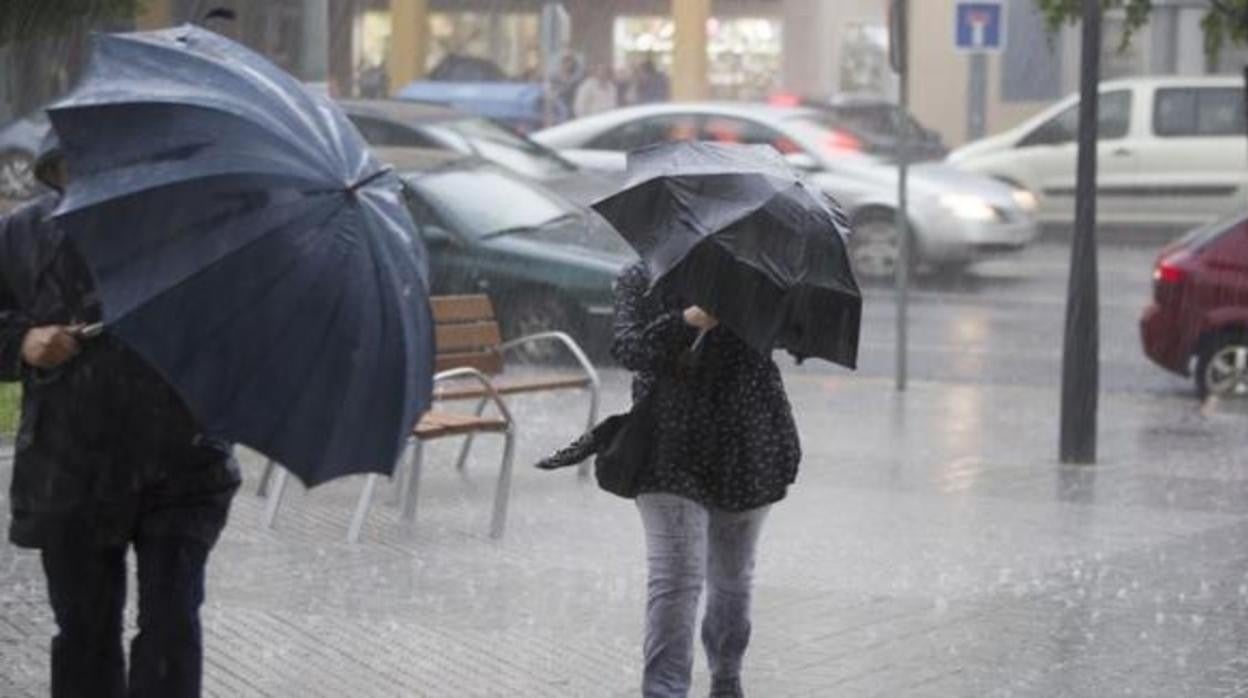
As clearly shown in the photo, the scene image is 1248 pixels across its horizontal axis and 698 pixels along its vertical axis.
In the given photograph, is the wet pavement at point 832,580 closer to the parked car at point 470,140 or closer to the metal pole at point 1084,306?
the metal pole at point 1084,306

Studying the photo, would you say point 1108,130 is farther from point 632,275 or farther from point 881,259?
point 632,275

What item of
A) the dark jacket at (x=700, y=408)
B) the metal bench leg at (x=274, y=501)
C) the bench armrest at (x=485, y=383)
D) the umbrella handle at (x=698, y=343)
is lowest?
the metal bench leg at (x=274, y=501)

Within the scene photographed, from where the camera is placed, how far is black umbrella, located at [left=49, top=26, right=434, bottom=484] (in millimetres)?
5582

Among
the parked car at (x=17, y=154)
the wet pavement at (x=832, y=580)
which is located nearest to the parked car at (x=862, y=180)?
the parked car at (x=17, y=154)

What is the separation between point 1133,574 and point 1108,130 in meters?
20.1

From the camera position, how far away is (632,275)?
7188 millimetres

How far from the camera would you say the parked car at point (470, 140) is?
875 inches

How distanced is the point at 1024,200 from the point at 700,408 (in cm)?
2023

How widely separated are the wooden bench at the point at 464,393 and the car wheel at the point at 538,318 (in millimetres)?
4464

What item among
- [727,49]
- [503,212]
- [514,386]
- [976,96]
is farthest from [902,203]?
[727,49]

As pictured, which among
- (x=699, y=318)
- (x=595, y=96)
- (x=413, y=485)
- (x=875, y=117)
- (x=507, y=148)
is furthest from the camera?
(x=595, y=96)

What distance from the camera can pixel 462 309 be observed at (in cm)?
1241

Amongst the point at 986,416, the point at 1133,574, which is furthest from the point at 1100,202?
the point at 1133,574

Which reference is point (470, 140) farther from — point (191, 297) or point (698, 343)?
point (191, 297)
